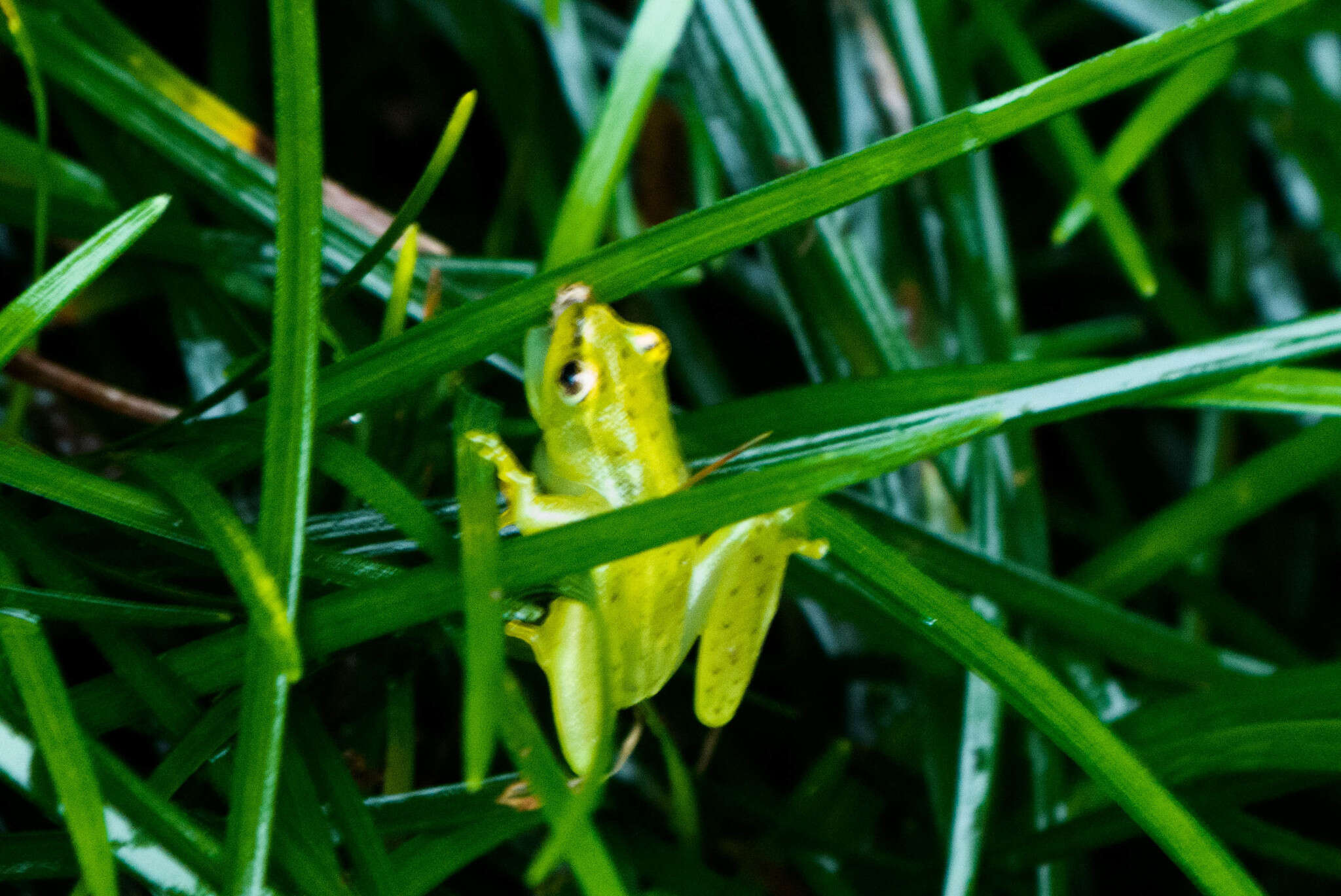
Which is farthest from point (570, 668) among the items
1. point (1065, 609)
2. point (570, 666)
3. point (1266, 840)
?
point (1266, 840)

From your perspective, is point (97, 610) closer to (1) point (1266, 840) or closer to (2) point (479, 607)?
(2) point (479, 607)

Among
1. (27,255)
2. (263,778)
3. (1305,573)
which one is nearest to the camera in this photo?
(263,778)

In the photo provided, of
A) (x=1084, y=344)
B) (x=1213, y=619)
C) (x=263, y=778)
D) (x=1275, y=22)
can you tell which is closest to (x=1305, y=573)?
(x=1213, y=619)

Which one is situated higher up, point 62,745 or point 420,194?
point 420,194

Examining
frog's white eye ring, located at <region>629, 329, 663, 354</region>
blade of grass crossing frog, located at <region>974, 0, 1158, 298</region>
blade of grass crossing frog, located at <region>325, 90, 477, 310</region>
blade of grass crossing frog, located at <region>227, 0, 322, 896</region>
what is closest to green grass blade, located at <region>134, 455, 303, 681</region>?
blade of grass crossing frog, located at <region>227, 0, 322, 896</region>

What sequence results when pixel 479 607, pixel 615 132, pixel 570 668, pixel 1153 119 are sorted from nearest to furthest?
1. pixel 479 607
2. pixel 570 668
3. pixel 615 132
4. pixel 1153 119

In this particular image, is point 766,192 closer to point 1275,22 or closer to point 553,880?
point 553,880

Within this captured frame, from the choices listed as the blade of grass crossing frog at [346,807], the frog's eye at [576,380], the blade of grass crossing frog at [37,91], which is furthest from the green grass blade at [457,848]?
the blade of grass crossing frog at [37,91]
